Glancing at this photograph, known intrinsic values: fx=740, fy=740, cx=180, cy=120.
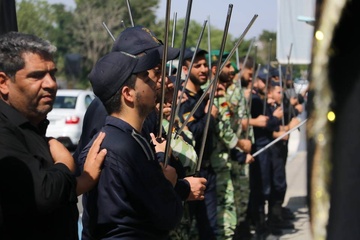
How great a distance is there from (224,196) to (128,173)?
3489 millimetres

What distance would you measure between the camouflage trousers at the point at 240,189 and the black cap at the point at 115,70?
4.18m

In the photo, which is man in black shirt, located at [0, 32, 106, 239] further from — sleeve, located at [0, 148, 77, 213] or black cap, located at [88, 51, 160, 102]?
black cap, located at [88, 51, 160, 102]

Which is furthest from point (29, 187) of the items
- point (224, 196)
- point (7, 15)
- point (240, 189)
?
point (240, 189)

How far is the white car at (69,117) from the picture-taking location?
63.3ft

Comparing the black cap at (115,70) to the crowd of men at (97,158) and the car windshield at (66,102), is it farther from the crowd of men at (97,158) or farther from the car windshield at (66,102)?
the car windshield at (66,102)

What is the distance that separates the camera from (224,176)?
19.5 ft

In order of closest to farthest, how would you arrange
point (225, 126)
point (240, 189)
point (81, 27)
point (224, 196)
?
point (224, 196), point (225, 126), point (240, 189), point (81, 27)

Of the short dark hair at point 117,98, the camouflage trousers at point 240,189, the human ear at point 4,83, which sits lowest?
the camouflage trousers at point 240,189

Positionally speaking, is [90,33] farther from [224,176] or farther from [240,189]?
[224,176]

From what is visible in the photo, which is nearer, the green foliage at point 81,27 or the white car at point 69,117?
the white car at point 69,117

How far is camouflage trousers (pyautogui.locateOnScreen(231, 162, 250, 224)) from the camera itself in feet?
22.9

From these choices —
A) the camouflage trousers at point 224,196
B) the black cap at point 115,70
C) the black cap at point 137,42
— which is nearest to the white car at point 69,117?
the camouflage trousers at point 224,196

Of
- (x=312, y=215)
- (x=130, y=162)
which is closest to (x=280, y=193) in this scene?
(x=130, y=162)

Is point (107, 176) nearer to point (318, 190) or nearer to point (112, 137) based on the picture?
point (112, 137)
